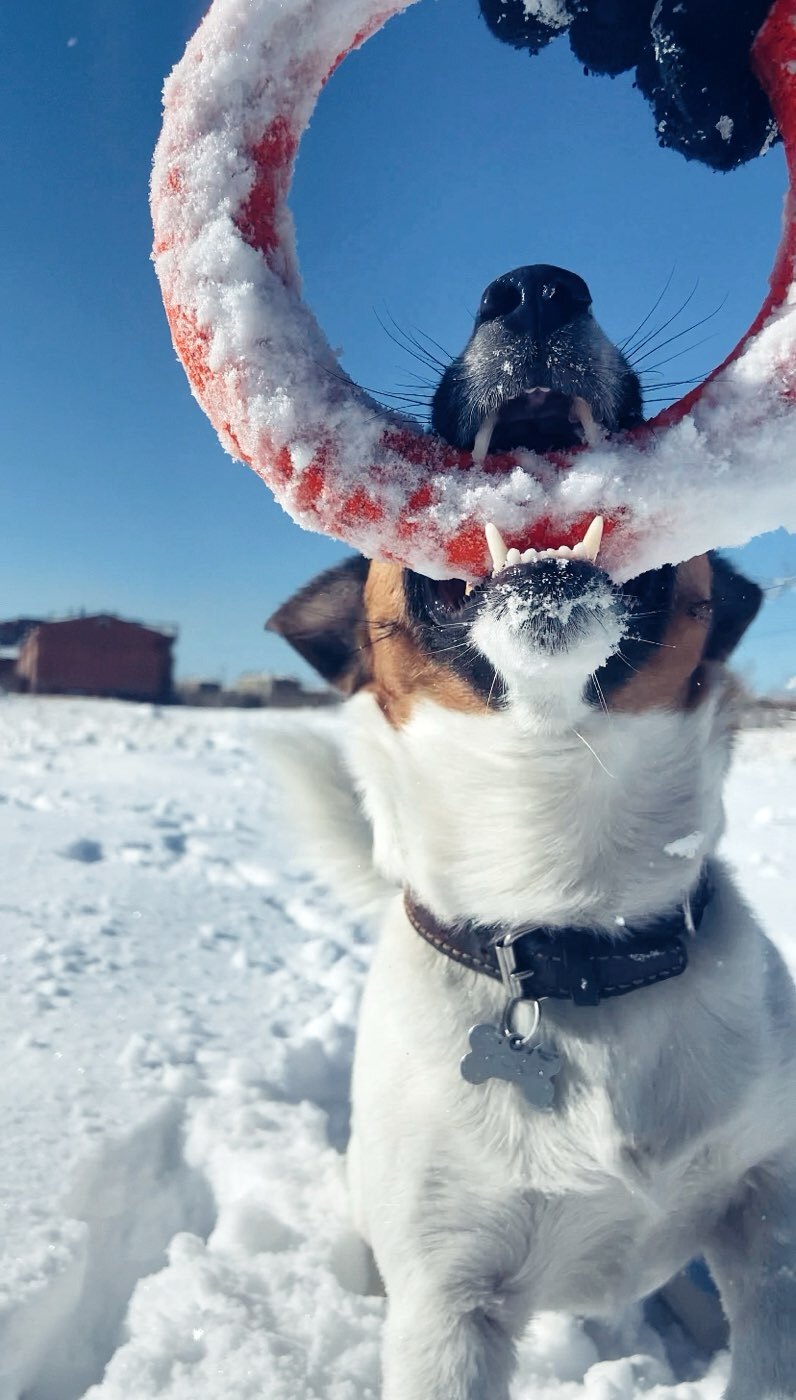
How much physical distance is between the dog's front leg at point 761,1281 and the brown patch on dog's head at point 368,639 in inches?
46.4

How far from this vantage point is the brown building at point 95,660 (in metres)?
26.3

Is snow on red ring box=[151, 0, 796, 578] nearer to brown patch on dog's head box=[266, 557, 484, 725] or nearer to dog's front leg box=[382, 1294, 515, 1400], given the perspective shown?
brown patch on dog's head box=[266, 557, 484, 725]

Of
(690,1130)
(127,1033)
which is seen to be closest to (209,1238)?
(127,1033)

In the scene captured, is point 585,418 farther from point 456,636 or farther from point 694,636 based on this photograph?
point 694,636

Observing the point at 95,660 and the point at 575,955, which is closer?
the point at 575,955

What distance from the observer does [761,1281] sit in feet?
6.24

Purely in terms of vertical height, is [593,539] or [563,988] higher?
[593,539]

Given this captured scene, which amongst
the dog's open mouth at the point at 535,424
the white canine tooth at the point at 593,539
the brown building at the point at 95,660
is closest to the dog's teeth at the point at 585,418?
the dog's open mouth at the point at 535,424

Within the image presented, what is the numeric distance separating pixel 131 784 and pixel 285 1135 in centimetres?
538

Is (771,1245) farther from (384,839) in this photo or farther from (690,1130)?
(384,839)

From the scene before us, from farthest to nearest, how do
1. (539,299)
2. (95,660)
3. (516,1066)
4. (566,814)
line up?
(95,660), (566,814), (516,1066), (539,299)

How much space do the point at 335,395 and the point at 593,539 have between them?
0.46 meters

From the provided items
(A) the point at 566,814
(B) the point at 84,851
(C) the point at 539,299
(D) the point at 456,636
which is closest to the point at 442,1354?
(A) the point at 566,814

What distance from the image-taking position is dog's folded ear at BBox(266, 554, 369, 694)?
2604 millimetres
